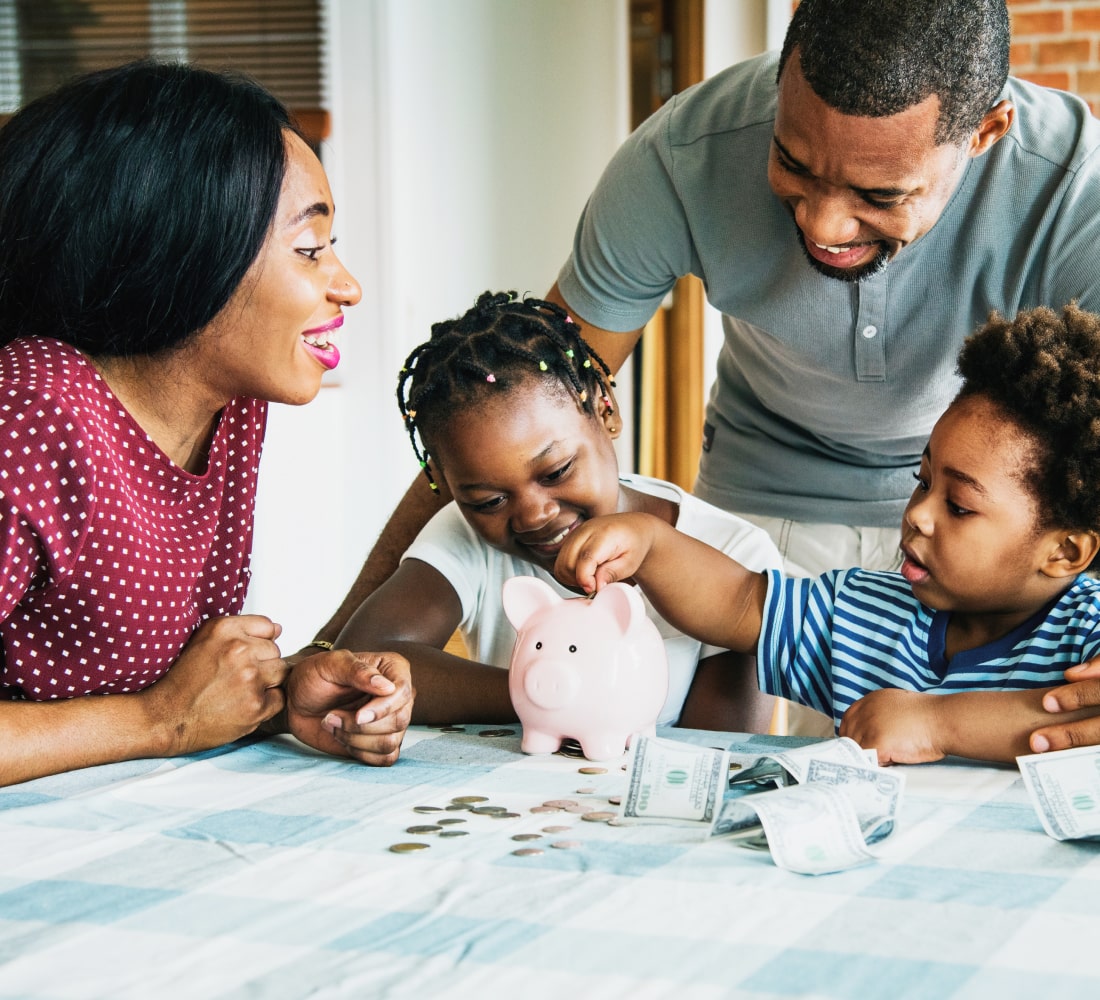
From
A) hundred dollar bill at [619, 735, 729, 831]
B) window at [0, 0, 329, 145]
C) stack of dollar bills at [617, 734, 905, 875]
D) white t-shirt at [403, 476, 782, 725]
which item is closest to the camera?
stack of dollar bills at [617, 734, 905, 875]

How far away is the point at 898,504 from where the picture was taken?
186cm

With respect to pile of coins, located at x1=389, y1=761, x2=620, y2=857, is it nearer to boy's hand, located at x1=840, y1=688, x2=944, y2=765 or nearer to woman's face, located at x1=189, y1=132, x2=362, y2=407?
boy's hand, located at x1=840, y1=688, x2=944, y2=765

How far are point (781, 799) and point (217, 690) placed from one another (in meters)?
0.56

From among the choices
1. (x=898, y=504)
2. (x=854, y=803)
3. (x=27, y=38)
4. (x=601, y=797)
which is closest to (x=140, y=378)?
(x=601, y=797)

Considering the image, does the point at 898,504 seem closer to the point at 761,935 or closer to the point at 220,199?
Result: the point at 220,199

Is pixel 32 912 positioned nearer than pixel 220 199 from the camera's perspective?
Yes

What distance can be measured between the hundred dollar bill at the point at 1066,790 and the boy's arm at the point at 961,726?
0.13m

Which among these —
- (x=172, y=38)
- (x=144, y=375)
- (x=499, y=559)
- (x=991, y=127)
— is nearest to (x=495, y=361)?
(x=499, y=559)

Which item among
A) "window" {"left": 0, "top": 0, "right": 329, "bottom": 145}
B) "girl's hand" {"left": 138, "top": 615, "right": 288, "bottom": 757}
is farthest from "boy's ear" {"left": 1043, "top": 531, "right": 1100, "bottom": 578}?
"window" {"left": 0, "top": 0, "right": 329, "bottom": 145}

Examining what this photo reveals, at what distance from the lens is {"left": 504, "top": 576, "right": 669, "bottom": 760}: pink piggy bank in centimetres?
113

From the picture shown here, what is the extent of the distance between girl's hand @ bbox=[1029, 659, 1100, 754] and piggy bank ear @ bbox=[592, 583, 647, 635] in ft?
1.16

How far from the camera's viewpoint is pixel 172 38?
387cm

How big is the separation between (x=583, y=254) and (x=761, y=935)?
1.20 metres

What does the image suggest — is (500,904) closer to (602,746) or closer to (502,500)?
(602,746)
